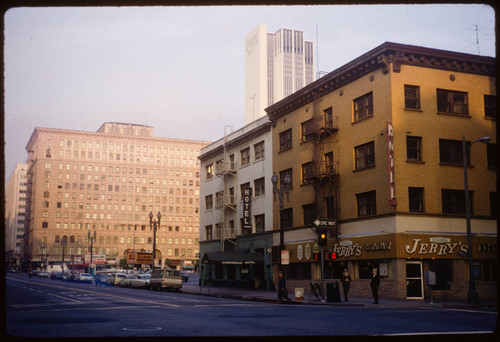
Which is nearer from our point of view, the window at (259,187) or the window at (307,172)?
the window at (307,172)

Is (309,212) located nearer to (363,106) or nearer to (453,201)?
(363,106)

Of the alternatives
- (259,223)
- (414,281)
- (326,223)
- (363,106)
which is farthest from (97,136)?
(414,281)

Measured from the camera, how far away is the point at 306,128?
148ft

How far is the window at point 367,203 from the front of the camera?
37062mm

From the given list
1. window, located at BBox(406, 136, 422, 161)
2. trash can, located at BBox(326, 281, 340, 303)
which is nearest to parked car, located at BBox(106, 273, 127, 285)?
trash can, located at BBox(326, 281, 340, 303)

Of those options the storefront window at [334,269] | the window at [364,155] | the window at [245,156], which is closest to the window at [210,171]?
the window at [245,156]

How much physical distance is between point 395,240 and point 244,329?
21.1 metres

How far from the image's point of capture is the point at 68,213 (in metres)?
160

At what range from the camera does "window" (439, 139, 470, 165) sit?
37000 mm

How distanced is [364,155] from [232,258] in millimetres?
17226

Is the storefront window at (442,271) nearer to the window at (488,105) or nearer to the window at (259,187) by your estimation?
the window at (488,105)

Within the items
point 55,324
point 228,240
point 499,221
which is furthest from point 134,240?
point 499,221

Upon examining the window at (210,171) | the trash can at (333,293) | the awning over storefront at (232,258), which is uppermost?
the window at (210,171)

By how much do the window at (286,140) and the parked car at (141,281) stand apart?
18846 mm
